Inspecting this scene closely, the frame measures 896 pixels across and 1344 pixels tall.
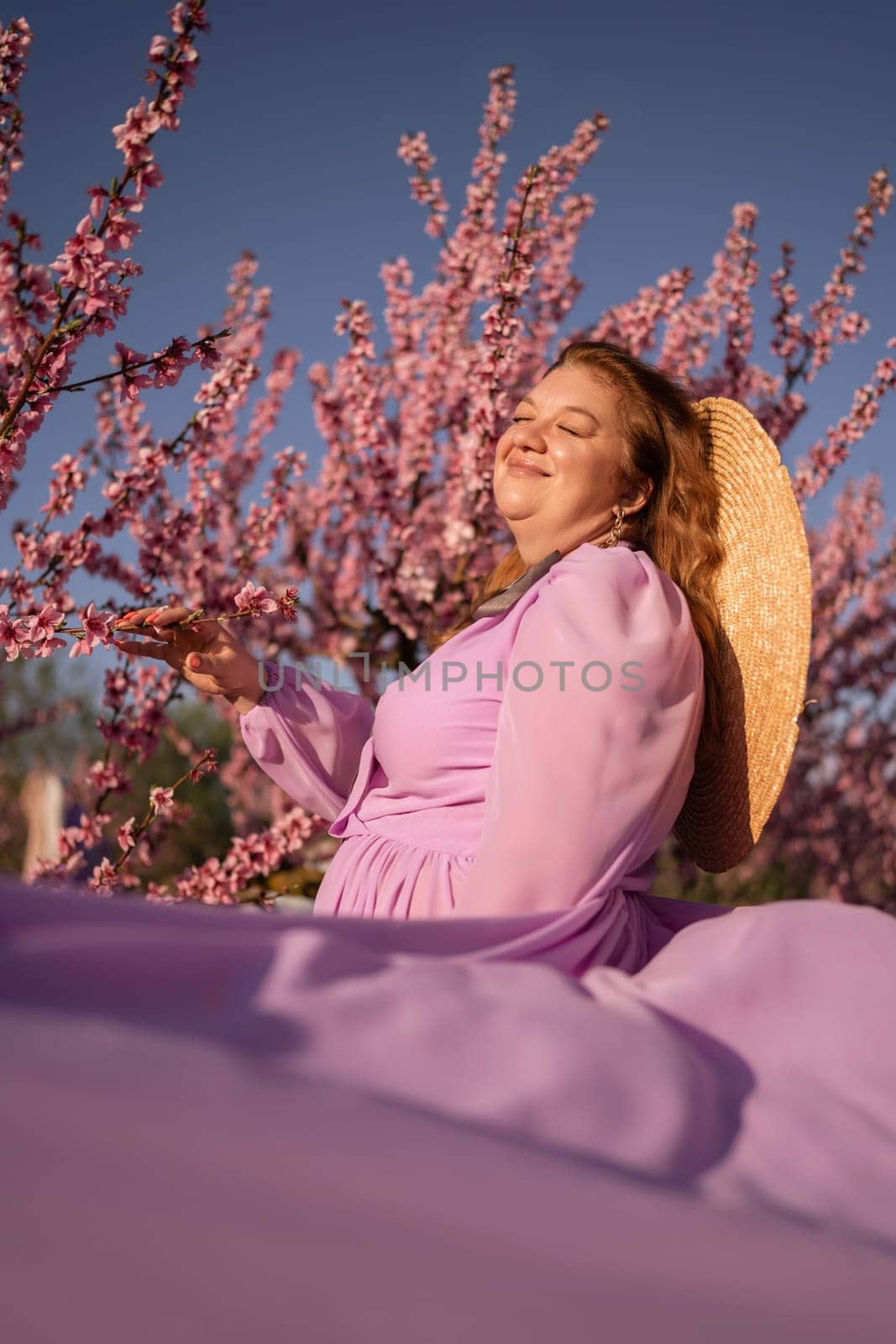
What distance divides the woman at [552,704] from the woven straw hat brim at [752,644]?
6 centimetres

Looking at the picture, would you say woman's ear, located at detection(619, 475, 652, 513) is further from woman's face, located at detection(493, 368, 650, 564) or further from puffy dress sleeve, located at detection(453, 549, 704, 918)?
puffy dress sleeve, located at detection(453, 549, 704, 918)

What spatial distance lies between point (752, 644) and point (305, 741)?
1.10 m

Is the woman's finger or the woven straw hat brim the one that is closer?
the woman's finger

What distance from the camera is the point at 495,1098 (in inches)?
38.7

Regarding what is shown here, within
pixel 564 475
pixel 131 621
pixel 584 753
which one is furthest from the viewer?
pixel 564 475

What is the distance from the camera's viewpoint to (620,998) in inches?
50.4

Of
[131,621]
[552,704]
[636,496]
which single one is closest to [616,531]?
[636,496]

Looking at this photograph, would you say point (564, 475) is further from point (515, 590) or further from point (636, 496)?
point (515, 590)

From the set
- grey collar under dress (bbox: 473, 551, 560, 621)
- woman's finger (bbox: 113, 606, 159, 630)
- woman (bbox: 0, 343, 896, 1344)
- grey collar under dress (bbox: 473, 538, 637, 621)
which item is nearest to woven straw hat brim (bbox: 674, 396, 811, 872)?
woman (bbox: 0, 343, 896, 1344)

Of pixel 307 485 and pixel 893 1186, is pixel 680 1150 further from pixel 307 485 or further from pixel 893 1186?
pixel 307 485

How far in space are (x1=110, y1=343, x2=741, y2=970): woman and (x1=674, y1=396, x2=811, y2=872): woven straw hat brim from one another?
6 cm

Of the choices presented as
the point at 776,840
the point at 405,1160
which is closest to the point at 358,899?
the point at 405,1160

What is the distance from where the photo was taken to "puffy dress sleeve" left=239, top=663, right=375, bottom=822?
8.38ft

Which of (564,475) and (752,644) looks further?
(564,475)
